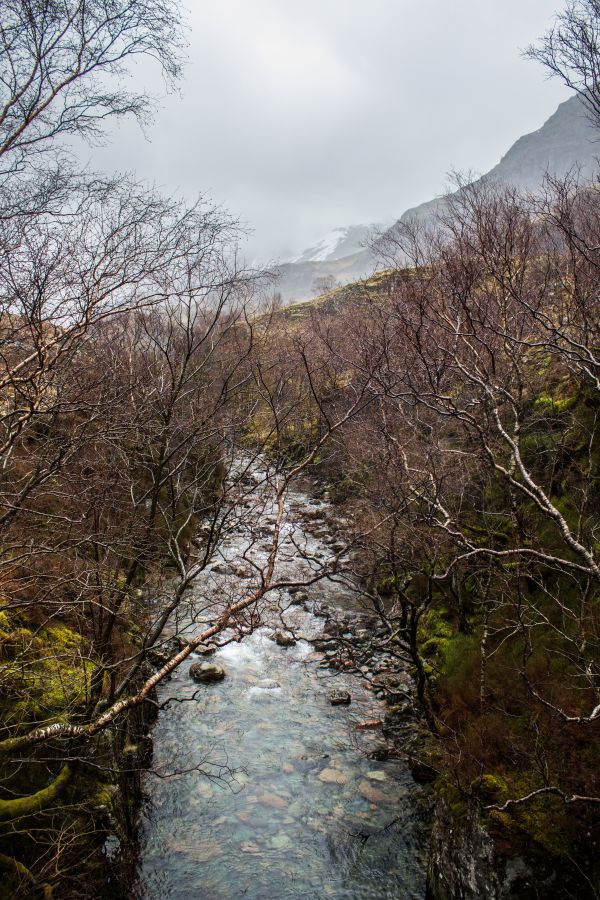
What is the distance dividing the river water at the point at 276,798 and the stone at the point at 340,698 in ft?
0.26

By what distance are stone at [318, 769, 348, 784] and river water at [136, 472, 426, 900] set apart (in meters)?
0.02

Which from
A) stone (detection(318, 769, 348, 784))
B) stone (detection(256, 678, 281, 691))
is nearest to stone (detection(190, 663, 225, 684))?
stone (detection(256, 678, 281, 691))

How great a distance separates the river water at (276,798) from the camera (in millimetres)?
5383

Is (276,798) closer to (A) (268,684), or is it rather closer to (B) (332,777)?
(B) (332,777)

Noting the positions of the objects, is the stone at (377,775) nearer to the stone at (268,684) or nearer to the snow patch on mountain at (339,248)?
the stone at (268,684)

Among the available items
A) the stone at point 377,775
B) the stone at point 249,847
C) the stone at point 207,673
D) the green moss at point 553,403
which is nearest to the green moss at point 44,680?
the stone at point 249,847

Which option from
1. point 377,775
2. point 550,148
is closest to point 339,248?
point 550,148

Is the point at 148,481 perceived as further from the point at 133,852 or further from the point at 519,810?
the point at 519,810

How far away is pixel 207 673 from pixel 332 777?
3016 millimetres

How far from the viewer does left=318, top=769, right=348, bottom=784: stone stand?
6.75 m

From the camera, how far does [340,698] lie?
27.2 feet

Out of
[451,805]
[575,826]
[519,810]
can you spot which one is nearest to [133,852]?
[451,805]

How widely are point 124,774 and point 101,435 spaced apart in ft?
13.1

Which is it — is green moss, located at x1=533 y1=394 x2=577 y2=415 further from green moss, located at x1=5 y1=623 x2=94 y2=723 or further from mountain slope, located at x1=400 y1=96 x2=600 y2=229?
mountain slope, located at x1=400 y1=96 x2=600 y2=229
